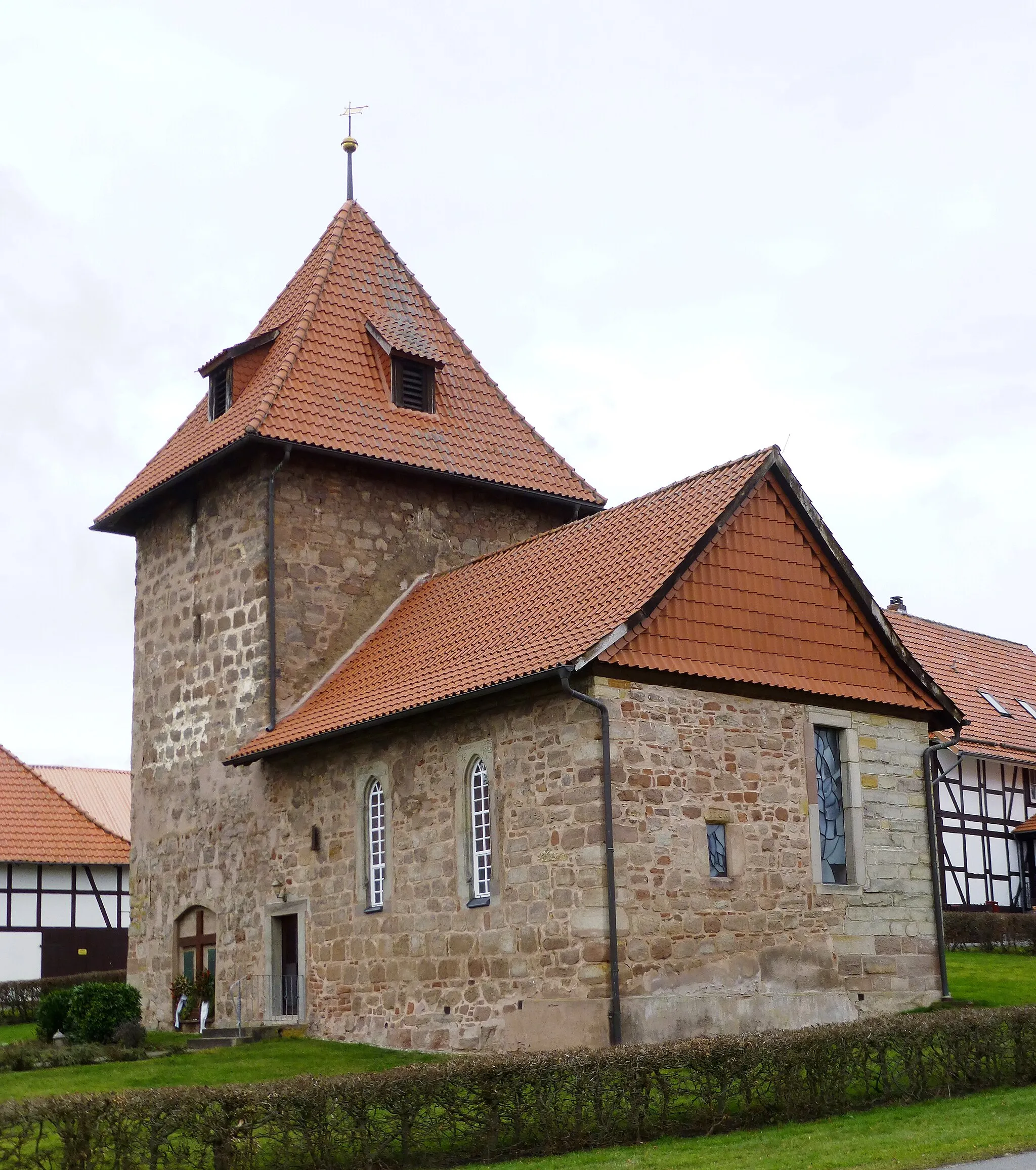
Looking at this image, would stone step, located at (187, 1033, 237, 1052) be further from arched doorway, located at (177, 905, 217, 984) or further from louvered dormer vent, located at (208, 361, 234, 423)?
louvered dormer vent, located at (208, 361, 234, 423)

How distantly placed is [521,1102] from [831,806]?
765cm

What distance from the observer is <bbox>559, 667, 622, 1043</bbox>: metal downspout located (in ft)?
51.8

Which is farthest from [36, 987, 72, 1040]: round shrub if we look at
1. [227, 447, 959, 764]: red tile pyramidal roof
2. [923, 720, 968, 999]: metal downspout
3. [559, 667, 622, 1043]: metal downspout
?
[923, 720, 968, 999]: metal downspout

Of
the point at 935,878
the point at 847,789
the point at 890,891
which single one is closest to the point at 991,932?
the point at 935,878

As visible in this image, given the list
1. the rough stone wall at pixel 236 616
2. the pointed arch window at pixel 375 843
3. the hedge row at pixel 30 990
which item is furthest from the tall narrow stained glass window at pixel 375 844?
the hedge row at pixel 30 990

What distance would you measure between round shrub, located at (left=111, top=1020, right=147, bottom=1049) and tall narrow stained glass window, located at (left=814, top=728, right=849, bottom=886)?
890cm

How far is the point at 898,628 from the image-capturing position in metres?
34.9

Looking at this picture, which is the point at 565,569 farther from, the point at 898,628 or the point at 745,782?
the point at 898,628

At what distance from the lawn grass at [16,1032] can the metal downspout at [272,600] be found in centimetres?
599

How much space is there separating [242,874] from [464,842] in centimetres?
512

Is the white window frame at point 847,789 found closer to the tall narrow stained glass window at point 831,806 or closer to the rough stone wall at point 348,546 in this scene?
the tall narrow stained glass window at point 831,806

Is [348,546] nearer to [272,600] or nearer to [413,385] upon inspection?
[272,600]

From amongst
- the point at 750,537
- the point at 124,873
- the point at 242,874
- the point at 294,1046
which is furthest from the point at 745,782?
the point at 124,873

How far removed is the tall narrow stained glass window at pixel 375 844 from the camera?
63.8 ft
